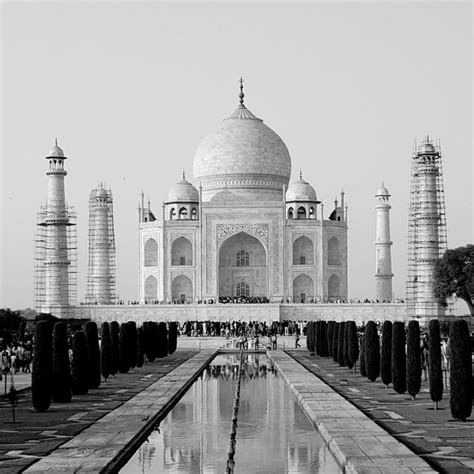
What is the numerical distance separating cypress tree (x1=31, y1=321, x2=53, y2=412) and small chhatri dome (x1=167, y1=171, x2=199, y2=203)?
90.3ft

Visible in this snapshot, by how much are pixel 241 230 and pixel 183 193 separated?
10.6 ft

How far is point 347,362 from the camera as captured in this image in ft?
66.8

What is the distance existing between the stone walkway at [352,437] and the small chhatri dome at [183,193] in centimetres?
2531

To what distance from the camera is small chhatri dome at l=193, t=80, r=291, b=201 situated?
4084 cm

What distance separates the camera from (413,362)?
1379cm

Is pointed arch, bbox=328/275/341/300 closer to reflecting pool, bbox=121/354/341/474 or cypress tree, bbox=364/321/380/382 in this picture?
cypress tree, bbox=364/321/380/382

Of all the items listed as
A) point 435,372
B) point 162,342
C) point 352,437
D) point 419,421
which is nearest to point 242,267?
point 162,342

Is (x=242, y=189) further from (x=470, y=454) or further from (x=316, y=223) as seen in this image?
(x=470, y=454)

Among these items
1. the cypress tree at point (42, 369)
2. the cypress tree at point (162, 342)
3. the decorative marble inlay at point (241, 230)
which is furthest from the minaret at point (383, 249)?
the cypress tree at point (42, 369)

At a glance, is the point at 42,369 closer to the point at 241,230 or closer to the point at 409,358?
the point at 409,358

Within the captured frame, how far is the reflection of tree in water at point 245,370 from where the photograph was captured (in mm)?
18734

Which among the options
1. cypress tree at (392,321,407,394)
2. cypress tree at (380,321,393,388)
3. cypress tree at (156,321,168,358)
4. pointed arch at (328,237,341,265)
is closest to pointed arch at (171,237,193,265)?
pointed arch at (328,237,341,265)

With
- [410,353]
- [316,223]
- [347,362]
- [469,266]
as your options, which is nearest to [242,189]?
[316,223]

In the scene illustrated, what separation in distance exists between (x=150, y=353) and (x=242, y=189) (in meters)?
18.4
